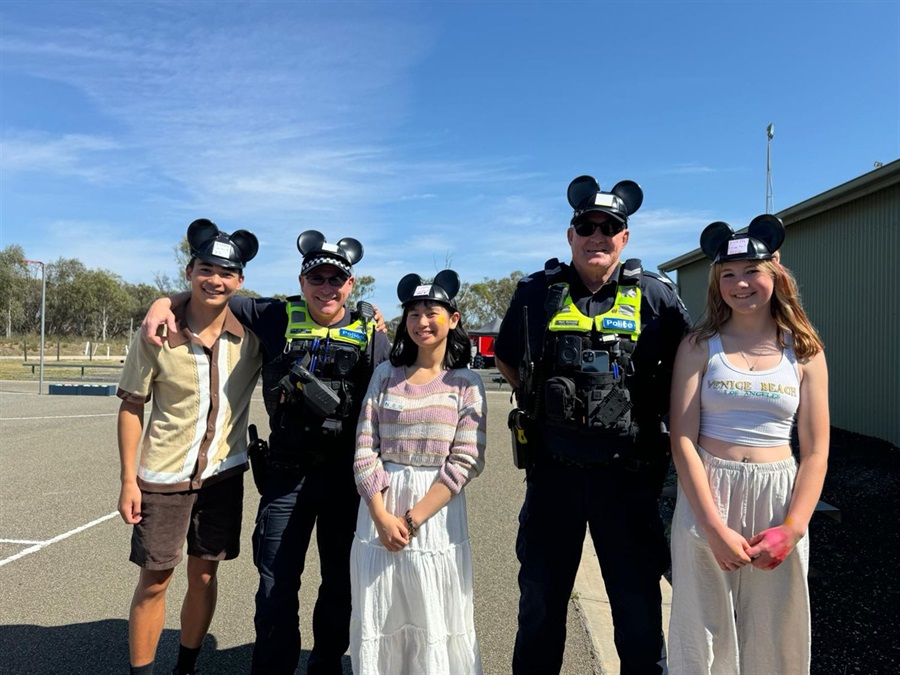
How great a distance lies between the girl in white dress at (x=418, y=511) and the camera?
255cm

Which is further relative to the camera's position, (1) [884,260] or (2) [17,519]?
(1) [884,260]

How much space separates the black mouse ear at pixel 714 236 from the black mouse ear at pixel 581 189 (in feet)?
1.72

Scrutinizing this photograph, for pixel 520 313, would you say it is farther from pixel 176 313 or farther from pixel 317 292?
pixel 176 313

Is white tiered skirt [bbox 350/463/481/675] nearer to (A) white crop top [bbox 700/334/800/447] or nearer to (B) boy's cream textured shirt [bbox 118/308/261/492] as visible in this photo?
(B) boy's cream textured shirt [bbox 118/308/261/492]

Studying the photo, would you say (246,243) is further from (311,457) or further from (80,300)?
(80,300)

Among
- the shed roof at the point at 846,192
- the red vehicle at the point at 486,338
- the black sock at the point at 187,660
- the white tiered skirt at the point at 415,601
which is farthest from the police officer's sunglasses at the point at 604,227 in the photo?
the red vehicle at the point at 486,338

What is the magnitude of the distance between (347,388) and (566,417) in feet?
3.48

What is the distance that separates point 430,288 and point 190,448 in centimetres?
141

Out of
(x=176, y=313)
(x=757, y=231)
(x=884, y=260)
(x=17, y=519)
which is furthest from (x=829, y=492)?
(x=17, y=519)

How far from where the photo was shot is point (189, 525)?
9.98 feet

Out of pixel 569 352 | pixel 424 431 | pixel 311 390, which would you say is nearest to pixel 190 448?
pixel 311 390

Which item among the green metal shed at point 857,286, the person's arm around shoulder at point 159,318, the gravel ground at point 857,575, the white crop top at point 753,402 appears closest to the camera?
the white crop top at point 753,402

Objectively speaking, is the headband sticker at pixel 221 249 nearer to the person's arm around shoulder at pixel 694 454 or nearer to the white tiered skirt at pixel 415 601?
the white tiered skirt at pixel 415 601

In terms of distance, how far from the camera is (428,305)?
9.22ft
